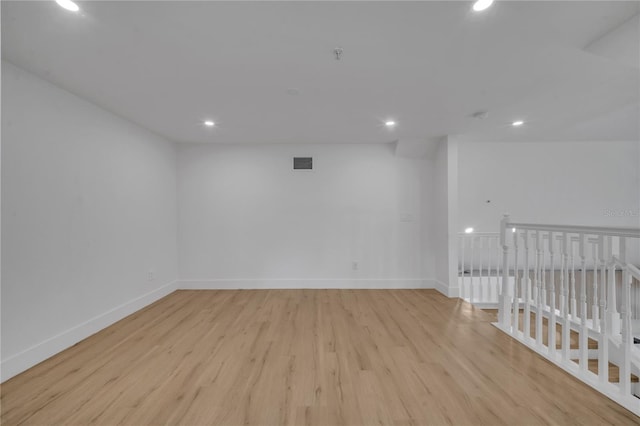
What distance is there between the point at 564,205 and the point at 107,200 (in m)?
→ 7.17

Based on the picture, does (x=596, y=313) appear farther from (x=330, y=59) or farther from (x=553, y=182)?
(x=553, y=182)

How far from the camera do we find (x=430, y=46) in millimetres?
1690

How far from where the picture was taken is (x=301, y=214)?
A: 412 cm

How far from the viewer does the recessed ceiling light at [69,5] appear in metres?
1.33

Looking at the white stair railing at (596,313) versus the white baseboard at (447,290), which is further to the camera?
the white baseboard at (447,290)

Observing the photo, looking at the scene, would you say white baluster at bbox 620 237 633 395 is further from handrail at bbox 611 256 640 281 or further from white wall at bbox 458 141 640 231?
white wall at bbox 458 141 640 231

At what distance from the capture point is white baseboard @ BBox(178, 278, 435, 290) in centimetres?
405

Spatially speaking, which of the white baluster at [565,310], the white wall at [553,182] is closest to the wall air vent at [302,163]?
the white wall at [553,182]

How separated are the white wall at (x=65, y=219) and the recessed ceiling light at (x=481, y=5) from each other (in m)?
3.20

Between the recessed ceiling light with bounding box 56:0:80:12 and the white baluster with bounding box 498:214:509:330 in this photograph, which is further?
the white baluster with bounding box 498:214:509:330

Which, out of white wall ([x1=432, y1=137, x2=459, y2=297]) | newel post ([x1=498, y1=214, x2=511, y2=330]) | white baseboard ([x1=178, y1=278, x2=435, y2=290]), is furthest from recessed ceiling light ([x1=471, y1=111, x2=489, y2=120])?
white baseboard ([x1=178, y1=278, x2=435, y2=290])

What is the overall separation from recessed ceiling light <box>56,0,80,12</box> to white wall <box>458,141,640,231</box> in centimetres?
514

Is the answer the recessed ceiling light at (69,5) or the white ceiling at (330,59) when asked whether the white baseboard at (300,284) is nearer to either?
the white ceiling at (330,59)

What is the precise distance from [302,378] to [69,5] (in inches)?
106
